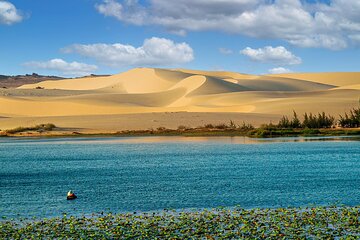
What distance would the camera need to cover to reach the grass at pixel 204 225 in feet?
61.0

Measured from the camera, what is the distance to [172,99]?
119m

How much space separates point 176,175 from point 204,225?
13828 millimetres

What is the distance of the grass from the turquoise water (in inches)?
60.0

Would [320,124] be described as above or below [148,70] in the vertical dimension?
below

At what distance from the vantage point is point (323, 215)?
2086 cm

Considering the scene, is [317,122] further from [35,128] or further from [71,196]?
[71,196]

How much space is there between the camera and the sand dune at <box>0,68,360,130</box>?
9300 cm

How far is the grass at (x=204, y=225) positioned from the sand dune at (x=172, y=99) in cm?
5534

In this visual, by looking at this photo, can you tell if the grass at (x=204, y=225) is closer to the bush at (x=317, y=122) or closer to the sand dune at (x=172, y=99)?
the bush at (x=317, y=122)

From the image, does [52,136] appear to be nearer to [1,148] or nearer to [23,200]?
[1,148]

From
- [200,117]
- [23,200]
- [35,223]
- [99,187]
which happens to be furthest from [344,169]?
[200,117]

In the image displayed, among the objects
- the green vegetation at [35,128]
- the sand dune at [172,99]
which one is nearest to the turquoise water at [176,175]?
the green vegetation at [35,128]

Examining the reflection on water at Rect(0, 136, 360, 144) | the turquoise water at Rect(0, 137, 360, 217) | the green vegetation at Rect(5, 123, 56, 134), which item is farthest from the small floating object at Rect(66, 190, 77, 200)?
A: the green vegetation at Rect(5, 123, 56, 134)

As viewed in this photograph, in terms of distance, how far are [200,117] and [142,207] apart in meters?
57.3
